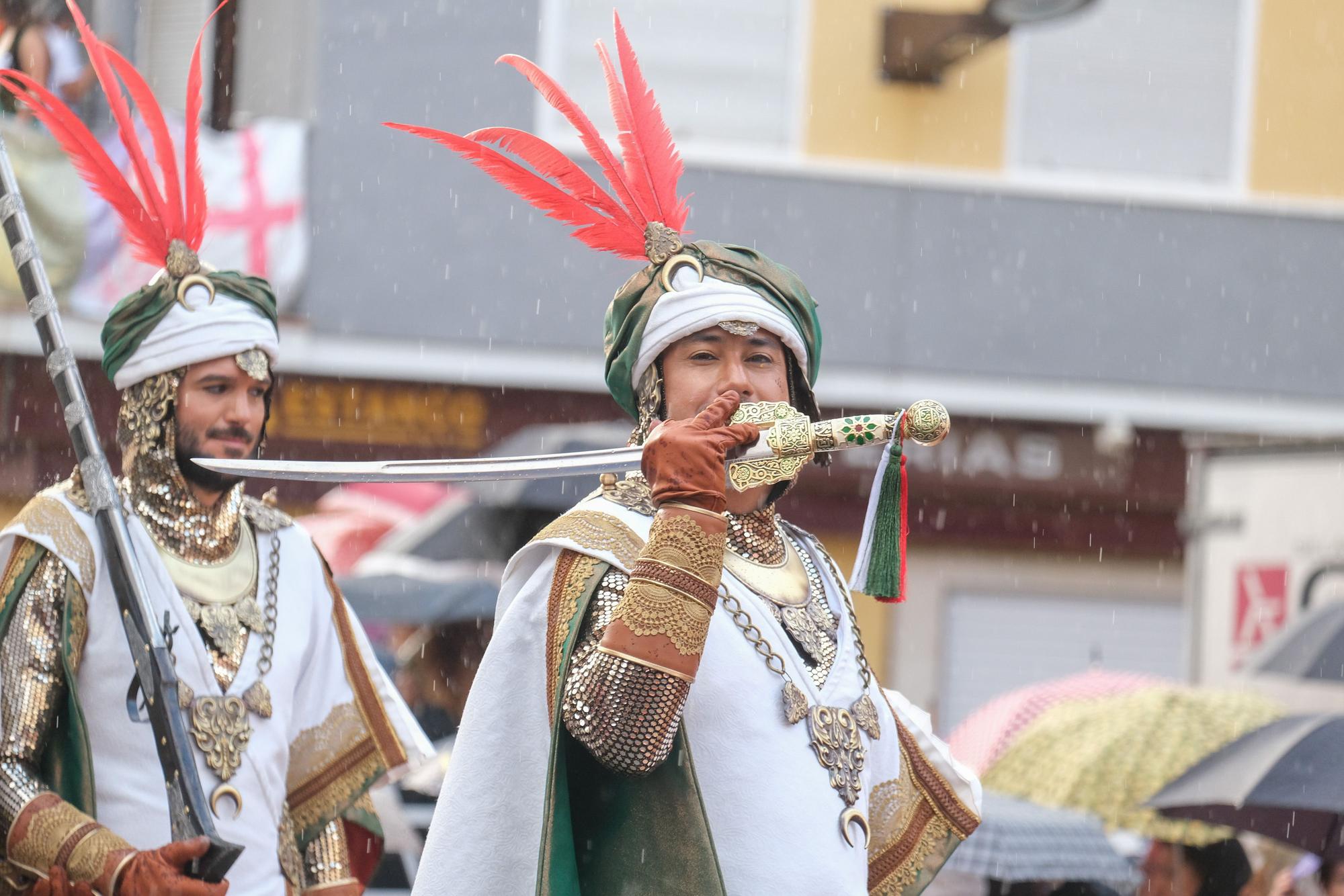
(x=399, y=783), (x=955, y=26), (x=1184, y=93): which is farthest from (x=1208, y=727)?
(x=1184, y=93)

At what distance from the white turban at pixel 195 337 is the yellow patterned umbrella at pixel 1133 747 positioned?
3125 millimetres

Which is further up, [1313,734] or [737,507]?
[737,507]

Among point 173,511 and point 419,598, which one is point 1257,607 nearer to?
point 419,598

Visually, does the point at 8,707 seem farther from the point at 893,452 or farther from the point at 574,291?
the point at 574,291

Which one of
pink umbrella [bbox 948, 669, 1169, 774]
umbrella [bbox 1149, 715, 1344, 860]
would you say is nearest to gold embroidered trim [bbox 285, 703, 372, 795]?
umbrella [bbox 1149, 715, 1344, 860]

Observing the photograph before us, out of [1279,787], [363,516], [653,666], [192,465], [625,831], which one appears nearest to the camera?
[653,666]

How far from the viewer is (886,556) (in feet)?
10.0

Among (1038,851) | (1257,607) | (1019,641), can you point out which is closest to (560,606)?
(1038,851)

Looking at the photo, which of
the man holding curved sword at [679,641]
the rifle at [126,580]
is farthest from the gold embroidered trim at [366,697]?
the man holding curved sword at [679,641]

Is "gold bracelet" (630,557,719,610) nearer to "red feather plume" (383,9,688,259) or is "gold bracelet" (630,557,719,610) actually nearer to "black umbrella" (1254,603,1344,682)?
"red feather plume" (383,9,688,259)

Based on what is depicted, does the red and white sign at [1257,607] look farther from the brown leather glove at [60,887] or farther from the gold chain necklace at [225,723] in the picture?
the brown leather glove at [60,887]

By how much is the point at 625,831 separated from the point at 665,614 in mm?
392

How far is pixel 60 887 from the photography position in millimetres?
3717

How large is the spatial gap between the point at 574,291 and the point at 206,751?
933 cm
